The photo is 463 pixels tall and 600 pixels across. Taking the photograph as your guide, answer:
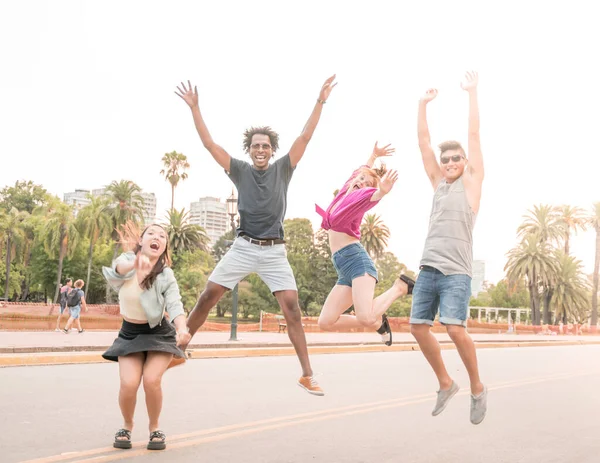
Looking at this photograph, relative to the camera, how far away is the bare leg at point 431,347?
15.1 ft

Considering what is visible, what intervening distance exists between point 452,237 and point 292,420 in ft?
15.8

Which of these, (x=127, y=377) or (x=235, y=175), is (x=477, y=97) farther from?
(x=127, y=377)

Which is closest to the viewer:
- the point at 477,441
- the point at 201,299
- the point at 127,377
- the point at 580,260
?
the point at 201,299

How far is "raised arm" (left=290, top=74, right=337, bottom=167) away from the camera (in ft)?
16.8

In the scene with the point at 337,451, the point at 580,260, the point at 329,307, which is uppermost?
the point at 580,260

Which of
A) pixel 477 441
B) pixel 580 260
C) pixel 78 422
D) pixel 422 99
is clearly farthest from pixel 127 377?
pixel 580 260

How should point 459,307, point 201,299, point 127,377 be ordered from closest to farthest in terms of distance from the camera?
1. point 459,307
2. point 201,299
3. point 127,377

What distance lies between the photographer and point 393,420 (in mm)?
9008

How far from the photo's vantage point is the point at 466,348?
4.52 metres

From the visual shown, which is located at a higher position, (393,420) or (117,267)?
(117,267)

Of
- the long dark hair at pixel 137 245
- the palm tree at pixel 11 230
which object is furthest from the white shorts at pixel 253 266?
the palm tree at pixel 11 230

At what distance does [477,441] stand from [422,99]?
452 centimetres

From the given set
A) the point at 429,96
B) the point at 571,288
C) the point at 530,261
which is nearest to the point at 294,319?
the point at 429,96

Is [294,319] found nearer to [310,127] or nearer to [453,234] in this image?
[310,127]
